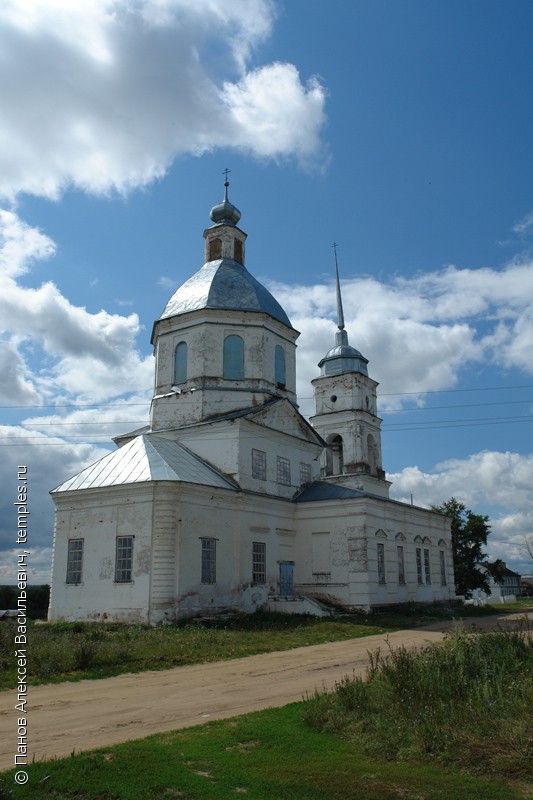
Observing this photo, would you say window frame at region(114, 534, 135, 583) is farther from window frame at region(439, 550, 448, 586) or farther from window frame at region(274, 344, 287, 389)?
window frame at region(439, 550, 448, 586)

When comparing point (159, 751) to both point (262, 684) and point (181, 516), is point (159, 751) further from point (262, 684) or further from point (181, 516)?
point (181, 516)

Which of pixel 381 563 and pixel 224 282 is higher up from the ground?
pixel 224 282

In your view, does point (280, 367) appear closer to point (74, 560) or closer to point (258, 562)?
point (258, 562)

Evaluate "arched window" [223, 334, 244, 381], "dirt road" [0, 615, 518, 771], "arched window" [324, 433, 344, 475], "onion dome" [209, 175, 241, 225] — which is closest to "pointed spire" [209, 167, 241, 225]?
"onion dome" [209, 175, 241, 225]

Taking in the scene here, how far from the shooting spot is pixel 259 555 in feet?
85.5

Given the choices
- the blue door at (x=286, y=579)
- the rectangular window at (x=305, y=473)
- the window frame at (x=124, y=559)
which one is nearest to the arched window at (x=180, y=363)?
the rectangular window at (x=305, y=473)

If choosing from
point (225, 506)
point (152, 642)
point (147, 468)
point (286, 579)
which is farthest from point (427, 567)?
point (152, 642)

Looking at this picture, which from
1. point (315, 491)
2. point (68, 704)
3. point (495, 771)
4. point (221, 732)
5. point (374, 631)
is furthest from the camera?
point (315, 491)

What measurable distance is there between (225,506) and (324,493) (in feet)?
18.5

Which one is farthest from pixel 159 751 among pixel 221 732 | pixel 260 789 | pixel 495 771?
pixel 495 771

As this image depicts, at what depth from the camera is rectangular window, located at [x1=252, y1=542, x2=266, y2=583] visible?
2566cm

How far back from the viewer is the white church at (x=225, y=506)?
22.3 metres

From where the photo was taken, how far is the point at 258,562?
25922 mm

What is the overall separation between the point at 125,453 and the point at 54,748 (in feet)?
60.7
